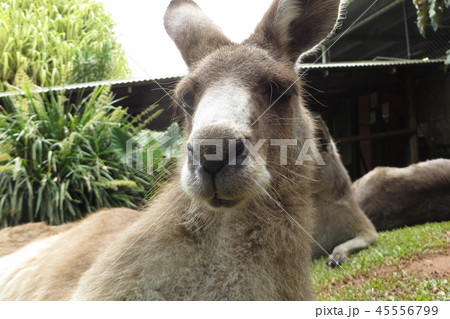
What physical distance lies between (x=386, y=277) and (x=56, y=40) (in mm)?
4025

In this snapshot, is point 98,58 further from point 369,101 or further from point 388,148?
point 388,148

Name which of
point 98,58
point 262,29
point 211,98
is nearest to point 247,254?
point 211,98

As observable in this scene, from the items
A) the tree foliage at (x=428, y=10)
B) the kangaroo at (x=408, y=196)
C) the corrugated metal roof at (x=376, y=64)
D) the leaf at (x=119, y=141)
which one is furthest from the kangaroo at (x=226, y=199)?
the kangaroo at (x=408, y=196)

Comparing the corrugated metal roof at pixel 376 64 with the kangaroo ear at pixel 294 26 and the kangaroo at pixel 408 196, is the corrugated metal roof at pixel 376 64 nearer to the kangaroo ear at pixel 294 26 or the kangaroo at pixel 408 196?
the kangaroo ear at pixel 294 26

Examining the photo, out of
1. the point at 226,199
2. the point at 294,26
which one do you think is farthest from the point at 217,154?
the point at 294,26

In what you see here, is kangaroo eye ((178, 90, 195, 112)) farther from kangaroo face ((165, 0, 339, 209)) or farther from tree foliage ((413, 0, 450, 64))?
tree foliage ((413, 0, 450, 64))

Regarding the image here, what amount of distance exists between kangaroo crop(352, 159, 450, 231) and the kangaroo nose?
18.1ft

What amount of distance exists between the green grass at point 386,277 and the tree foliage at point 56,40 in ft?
9.88

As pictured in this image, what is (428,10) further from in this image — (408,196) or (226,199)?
(226,199)

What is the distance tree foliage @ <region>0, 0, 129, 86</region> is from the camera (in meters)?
4.10

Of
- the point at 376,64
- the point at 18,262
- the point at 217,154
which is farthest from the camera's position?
the point at 376,64

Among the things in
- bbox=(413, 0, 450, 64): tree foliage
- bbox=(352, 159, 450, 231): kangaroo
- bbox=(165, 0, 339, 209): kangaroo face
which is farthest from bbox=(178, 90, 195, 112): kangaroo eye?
bbox=(352, 159, 450, 231): kangaroo

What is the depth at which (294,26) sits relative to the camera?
2.55m

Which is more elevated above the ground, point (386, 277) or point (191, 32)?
point (191, 32)
